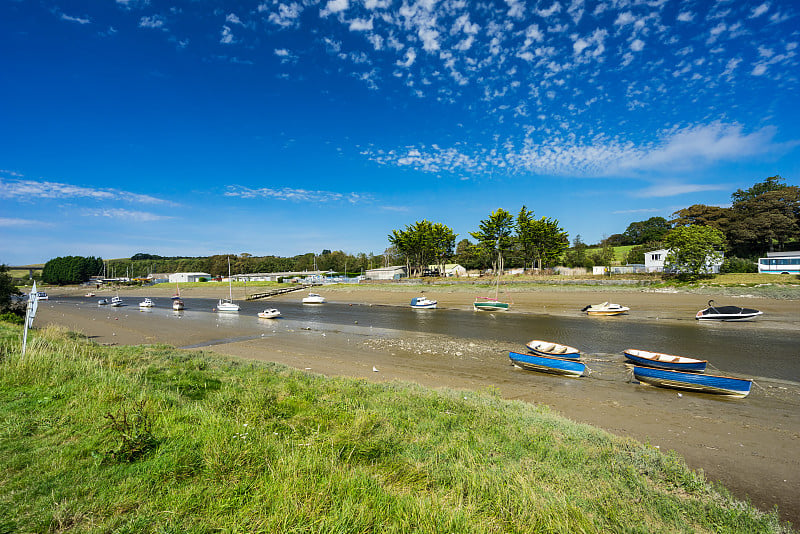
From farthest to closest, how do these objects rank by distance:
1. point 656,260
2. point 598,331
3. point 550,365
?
point 656,260, point 598,331, point 550,365

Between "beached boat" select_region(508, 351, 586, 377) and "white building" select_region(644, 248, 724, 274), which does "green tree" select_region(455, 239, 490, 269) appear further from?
"beached boat" select_region(508, 351, 586, 377)

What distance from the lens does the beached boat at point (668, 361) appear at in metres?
15.3

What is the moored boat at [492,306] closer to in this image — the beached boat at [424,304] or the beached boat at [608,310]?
the beached boat at [424,304]

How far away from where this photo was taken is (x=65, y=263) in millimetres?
138125

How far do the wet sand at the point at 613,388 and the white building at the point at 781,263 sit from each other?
1647 centimetres

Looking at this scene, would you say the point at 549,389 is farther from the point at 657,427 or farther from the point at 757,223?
the point at 757,223

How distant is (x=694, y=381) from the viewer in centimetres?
1409

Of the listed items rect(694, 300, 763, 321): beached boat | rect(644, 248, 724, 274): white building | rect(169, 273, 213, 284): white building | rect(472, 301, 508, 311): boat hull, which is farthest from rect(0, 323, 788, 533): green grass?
rect(169, 273, 213, 284): white building

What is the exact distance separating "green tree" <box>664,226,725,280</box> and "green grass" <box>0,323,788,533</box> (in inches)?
2076

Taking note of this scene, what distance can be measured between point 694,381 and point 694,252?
44.5 metres

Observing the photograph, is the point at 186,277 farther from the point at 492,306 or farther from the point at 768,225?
the point at 768,225

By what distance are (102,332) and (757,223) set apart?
9405 cm

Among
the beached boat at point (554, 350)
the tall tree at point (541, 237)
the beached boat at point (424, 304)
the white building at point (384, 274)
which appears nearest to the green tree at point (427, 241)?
the white building at point (384, 274)

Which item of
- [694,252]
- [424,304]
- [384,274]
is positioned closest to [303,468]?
[424,304]
